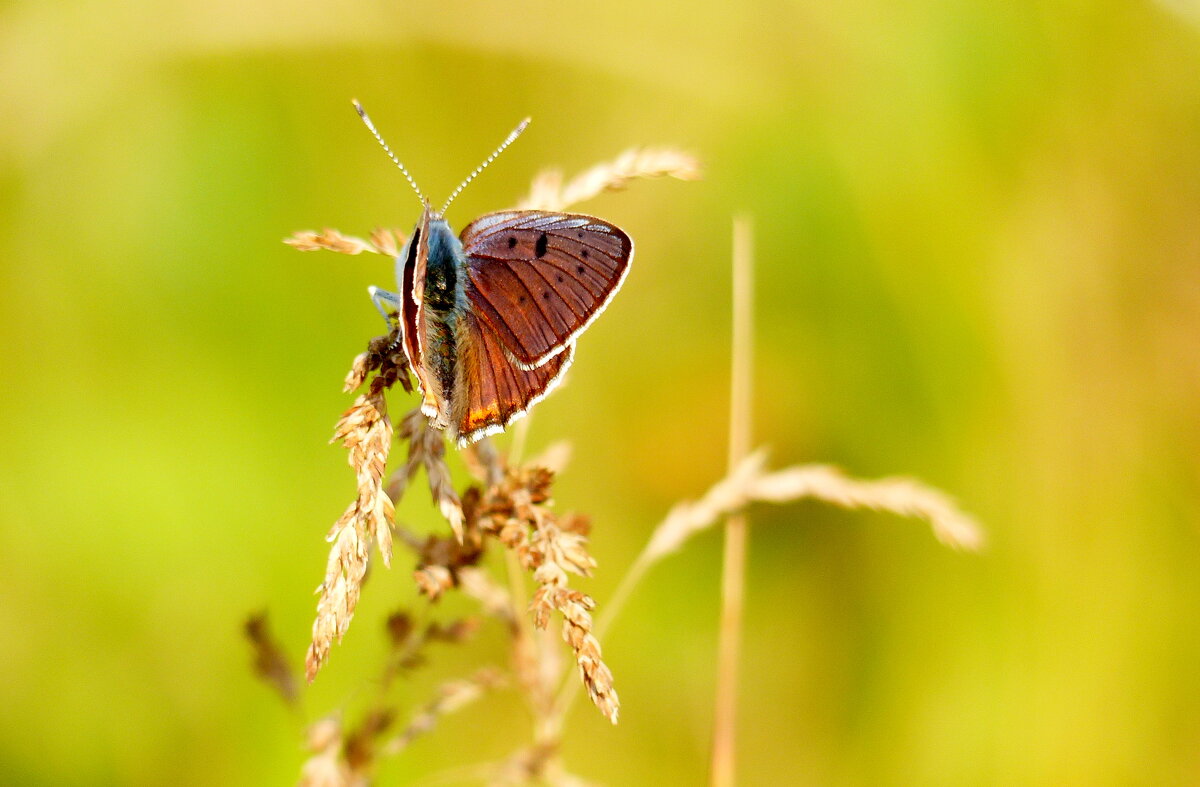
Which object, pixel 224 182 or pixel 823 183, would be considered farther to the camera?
pixel 823 183

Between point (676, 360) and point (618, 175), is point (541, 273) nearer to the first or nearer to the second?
point (618, 175)

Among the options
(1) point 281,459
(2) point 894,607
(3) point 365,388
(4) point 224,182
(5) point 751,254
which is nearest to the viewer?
(3) point 365,388

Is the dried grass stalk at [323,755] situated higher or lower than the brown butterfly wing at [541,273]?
lower

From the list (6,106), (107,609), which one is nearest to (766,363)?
(107,609)

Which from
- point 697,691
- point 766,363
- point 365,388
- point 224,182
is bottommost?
point 365,388

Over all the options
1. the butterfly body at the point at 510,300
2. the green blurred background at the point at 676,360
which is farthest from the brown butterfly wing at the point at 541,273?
the green blurred background at the point at 676,360

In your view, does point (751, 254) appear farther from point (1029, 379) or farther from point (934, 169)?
point (1029, 379)

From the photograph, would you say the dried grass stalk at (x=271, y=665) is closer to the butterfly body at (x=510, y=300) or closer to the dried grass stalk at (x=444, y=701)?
the dried grass stalk at (x=444, y=701)

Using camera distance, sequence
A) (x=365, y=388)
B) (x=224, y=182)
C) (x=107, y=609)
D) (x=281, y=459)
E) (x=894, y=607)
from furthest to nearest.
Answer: (x=224, y=182), (x=894, y=607), (x=281, y=459), (x=107, y=609), (x=365, y=388)
